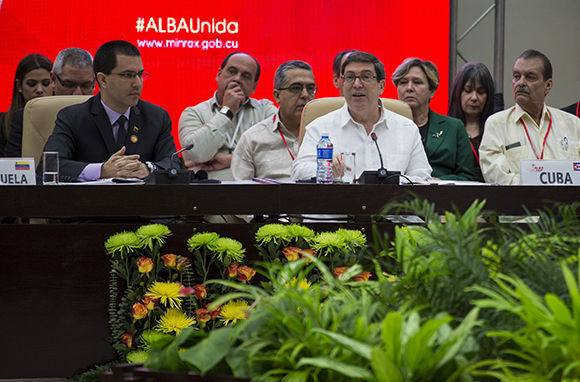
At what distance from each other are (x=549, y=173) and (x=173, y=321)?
55.9 inches

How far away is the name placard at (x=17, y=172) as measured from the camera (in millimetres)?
2158

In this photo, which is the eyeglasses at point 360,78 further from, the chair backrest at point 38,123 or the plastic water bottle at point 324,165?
the chair backrest at point 38,123

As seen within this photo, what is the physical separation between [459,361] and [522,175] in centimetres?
201

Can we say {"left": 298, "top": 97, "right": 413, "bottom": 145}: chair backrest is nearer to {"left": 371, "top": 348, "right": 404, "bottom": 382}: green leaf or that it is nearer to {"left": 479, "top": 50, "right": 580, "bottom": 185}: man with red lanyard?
{"left": 479, "top": 50, "right": 580, "bottom": 185}: man with red lanyard

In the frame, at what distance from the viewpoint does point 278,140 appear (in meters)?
3.59

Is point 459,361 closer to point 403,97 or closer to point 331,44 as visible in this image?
point 403,97

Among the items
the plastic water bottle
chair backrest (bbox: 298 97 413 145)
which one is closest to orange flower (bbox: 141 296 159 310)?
the plastic water bottle

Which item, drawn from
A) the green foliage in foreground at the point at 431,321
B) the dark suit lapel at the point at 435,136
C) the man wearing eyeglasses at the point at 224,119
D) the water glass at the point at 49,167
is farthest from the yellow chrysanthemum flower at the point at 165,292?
the dark suit lapel at the point at 435,136

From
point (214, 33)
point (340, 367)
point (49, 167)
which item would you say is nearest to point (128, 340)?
point (49, 167)

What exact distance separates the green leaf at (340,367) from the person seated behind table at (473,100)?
343 cm

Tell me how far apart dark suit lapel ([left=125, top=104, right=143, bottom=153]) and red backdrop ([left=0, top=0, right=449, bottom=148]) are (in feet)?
6.48

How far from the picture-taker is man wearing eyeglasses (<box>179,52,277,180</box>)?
368cm

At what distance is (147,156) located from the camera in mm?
3111

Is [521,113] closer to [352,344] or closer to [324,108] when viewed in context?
[324,108]
